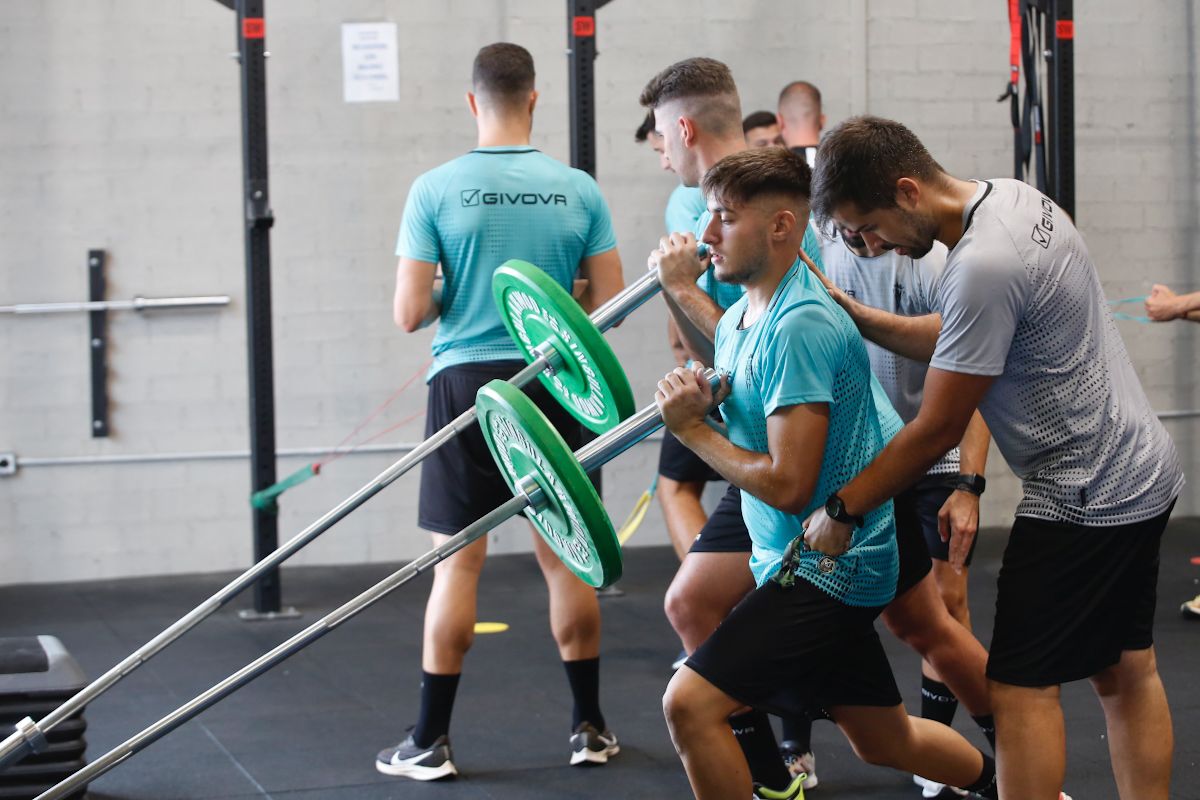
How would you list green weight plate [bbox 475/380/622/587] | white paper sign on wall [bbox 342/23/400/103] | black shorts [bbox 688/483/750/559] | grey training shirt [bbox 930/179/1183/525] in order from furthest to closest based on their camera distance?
1. white paper sign on wall [bbox 342/23/400/103]
2. black shorts [bbox 688/483/750/559]
3. grey training shirt [bbox 930/179/1183/525]
4. green weight plate [bbox 475/380/622/587]

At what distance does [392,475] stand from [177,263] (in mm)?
3567

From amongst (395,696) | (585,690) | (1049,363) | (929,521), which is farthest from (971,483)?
(395,696)

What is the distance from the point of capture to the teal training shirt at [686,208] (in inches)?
137

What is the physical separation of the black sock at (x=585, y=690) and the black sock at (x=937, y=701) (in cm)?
77

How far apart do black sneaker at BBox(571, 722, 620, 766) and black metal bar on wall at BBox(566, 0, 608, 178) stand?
242cm

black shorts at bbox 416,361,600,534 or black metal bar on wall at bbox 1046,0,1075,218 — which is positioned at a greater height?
black metal bar on wall at bbox 1046,0,1075,218

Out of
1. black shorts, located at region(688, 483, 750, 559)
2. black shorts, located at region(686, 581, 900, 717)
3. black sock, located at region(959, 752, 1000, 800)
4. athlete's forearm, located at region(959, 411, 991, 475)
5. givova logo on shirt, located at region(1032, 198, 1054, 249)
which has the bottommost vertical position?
black sock, located at region(959, 752, 1000, 800)

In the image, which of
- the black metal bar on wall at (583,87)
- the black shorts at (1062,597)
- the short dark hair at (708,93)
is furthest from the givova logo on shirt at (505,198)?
the black metal bar on wall at (583,87)

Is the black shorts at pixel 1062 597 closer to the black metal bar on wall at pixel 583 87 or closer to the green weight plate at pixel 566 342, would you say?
the green weight plate at pixel 566 342

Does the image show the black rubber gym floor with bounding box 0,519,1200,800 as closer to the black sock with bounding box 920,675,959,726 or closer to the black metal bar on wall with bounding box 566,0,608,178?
the black sock with bounding box 920,675,959,726

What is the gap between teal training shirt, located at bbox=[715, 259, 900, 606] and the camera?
2152 millimetres

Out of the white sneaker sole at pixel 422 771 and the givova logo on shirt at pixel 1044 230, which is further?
the white sneaker sole at pixel 422 771

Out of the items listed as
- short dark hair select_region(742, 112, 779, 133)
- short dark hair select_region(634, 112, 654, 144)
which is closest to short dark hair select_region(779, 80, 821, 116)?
short dark hair select_region(742, 112, 779, 133)

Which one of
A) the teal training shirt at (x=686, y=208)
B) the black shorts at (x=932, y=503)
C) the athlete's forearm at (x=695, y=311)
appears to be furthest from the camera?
the teal training shirt at (x=686, y=208)
